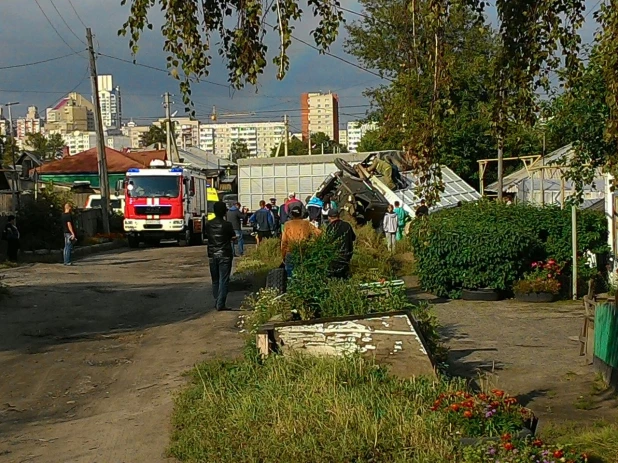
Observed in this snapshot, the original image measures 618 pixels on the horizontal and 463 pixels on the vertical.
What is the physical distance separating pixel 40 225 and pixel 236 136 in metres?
156

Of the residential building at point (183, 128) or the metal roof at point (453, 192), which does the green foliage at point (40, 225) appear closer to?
the residential building at point (183, 128)

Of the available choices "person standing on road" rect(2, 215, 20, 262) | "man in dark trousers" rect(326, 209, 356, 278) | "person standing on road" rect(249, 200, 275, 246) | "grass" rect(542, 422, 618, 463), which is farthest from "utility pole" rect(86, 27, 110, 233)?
"grass" rect(542, 422, 618, 463)

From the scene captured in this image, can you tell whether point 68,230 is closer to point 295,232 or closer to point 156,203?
point 156,203

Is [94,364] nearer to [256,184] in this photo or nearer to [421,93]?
[421,93]

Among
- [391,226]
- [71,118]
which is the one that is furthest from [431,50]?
[71,118]

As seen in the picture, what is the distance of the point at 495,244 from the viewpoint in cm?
1797

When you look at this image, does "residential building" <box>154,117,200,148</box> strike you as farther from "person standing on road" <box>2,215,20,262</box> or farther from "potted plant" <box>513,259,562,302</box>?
"potted plant" <box>513,259,562,302</box>

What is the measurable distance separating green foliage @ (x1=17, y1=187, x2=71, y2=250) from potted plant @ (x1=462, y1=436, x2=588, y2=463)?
2688cm

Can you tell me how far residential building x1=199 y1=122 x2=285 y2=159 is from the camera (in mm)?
179500

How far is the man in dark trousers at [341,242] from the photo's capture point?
40.6 ft

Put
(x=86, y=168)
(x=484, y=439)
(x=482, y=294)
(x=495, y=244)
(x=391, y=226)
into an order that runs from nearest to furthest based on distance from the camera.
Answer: (x=484, y=439) < (x=495, y=244) < (x=482, y=294) < (x=391, y=226) < (x=86, y=168)

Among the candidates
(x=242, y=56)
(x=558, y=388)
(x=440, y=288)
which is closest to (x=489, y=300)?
A: (x=440, y=288)

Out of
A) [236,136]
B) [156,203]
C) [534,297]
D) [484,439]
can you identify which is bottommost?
[534,297]

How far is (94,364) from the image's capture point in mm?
11219
